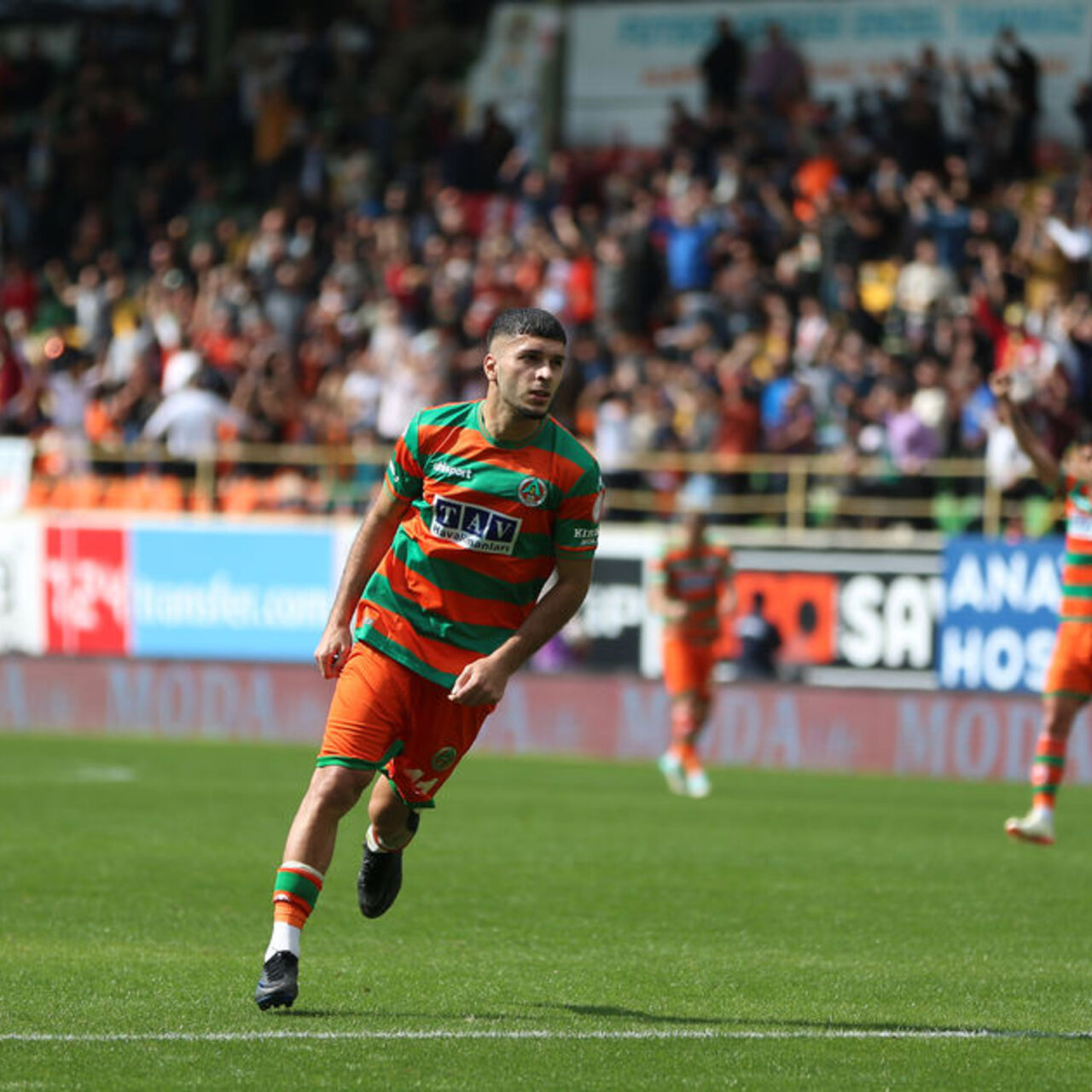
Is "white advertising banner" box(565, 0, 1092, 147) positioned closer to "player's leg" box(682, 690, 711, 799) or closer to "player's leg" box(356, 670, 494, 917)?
"player's leg" box(682, 690, 711, 799)

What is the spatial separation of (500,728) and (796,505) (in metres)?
3.54

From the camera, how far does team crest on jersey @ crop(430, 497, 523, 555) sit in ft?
26.4

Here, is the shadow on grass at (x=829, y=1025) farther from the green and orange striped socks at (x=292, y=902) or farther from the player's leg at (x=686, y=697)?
the player's leg at (x=686, y=697)

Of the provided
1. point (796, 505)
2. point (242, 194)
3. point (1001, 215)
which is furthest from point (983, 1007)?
point (242, 194)

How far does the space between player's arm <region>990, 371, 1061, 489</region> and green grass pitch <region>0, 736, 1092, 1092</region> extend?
2.15 meters

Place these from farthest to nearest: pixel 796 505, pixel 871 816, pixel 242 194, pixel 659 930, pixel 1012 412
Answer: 1. pixel 242 194
2. pixel 796 505
3. pixel 871 816
4. pixel 1012 412
5. pixel 659 930

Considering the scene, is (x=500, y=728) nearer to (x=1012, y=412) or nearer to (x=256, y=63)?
(x=1012, y=412)

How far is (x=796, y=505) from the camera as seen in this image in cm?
2273

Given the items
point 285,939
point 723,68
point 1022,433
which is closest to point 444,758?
point 285,939

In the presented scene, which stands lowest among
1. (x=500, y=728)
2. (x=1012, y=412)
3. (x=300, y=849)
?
(x=500, y=728)

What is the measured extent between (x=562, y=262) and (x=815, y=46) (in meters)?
4.57

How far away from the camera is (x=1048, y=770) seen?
13562 mm

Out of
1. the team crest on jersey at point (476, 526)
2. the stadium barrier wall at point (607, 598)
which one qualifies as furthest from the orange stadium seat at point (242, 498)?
the team crest on jersey at point (476, 526)

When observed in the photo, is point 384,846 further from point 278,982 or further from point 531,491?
point 531,491
